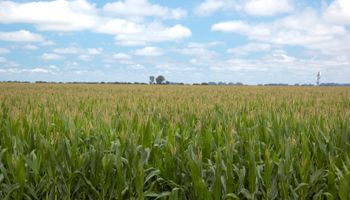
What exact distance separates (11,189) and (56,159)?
1.66 ft

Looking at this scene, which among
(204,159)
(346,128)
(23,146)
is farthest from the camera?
(346,128)

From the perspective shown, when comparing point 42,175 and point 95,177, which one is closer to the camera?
point 95,177

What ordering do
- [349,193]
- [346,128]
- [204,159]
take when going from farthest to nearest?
[346,128]
[204,159]
[349,193]

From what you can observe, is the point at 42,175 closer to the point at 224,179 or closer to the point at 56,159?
the point at 56,159

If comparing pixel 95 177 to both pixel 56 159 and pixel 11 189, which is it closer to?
pixel 56 159

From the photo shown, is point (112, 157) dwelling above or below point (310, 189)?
above

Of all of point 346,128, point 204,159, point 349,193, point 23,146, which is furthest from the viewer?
point 346,128

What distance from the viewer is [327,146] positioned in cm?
454

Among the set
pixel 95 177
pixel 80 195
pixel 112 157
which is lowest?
pixel 80 195

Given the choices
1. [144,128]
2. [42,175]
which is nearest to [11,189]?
[42,175]

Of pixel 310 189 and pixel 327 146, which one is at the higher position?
pixel 327 146

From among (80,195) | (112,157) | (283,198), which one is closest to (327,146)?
(283,198)

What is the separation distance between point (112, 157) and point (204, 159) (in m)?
1.10

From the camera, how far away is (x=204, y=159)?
13.4 feet
